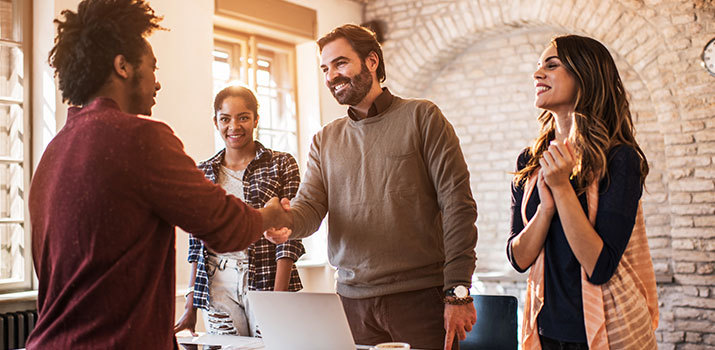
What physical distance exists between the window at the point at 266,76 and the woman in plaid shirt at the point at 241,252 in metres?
2.36

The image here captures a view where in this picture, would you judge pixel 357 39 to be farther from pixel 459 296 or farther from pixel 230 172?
pixel 459 296

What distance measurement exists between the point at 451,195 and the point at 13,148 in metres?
3.01

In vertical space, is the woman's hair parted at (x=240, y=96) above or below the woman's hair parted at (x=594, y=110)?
above

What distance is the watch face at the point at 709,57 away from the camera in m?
4.48

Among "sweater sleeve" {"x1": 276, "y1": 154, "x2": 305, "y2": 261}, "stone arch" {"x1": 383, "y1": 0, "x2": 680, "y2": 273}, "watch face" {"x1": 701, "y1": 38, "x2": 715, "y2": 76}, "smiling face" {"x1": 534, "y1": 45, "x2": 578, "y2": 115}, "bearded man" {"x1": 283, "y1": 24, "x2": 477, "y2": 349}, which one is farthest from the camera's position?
"stone arch" {"x1": 383, "y1": 0, "x2": 680, "y2": 273}

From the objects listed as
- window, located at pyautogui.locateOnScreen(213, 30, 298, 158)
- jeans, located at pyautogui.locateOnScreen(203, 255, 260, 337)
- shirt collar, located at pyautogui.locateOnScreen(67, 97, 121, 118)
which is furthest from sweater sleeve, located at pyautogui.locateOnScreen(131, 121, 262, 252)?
window, located at pyautogui.locateOnScreen(213, 30, 298, 158)

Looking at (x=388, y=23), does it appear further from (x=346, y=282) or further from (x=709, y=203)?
(x=346, y=282)

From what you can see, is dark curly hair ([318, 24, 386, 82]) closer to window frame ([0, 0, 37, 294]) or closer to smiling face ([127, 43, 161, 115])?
smiling face ([127, 43, 161, 115])

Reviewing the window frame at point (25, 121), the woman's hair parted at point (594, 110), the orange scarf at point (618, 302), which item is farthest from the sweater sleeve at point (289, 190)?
the window frame at point (25, 121)

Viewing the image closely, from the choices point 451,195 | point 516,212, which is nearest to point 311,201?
point 451,195

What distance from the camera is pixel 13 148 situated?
13.2ft

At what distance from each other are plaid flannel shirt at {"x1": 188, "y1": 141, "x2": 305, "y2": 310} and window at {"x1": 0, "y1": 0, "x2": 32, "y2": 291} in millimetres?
1773

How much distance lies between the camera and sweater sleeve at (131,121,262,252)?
4.43ft

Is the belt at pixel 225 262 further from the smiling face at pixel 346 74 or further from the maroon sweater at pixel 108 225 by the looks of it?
the maroon sweater at pixel 108 225
